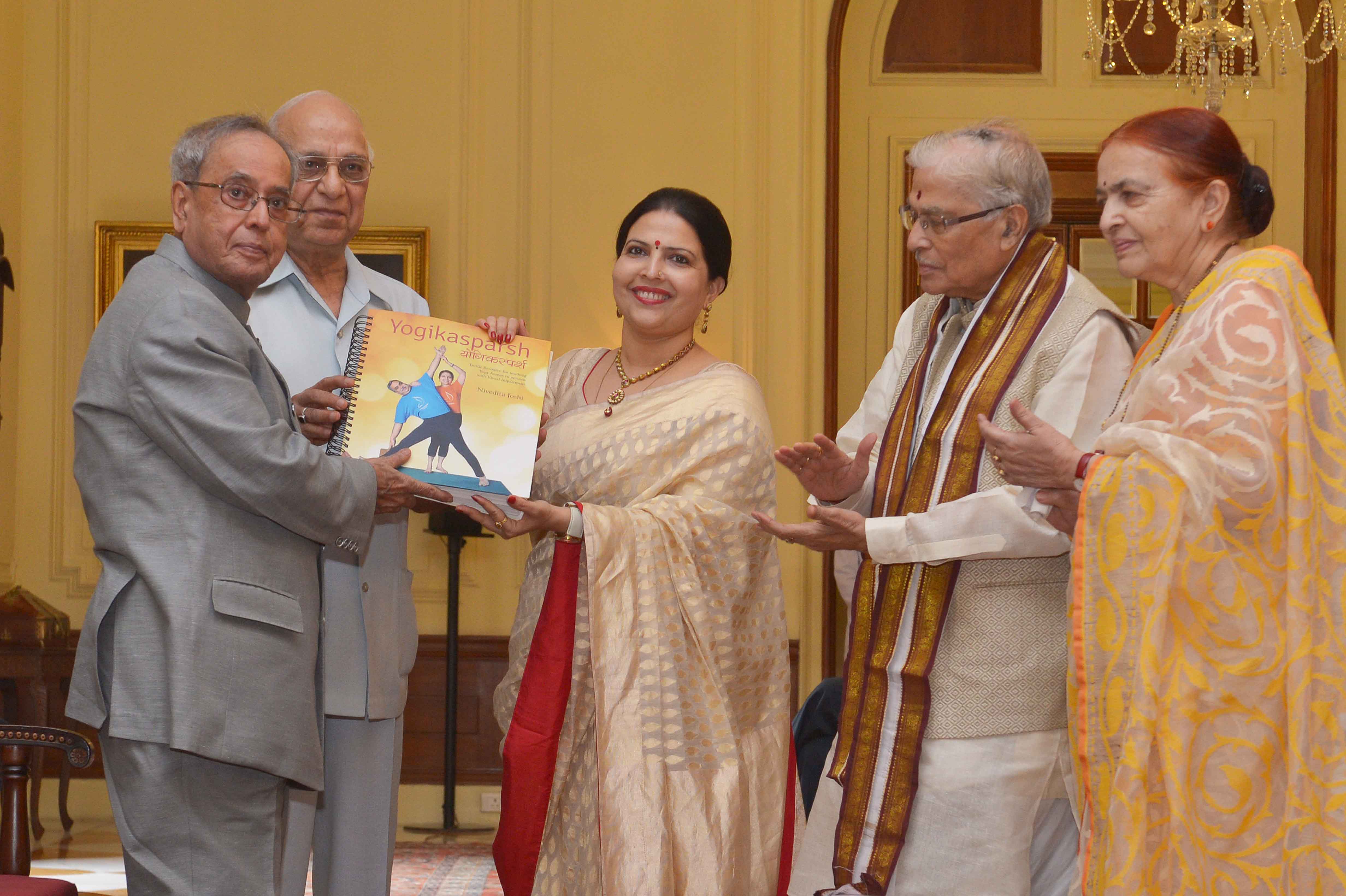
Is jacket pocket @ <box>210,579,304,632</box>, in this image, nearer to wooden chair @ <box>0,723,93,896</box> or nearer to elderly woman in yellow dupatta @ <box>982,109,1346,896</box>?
wooden chair @ <box>0,723,93,896</box>

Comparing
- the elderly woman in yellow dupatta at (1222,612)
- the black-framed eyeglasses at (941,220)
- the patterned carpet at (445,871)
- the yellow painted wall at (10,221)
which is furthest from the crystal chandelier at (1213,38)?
the yellow painted wall at (10,221)

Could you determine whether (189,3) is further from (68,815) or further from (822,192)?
(68,815)

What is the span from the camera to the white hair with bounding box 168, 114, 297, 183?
2262mm

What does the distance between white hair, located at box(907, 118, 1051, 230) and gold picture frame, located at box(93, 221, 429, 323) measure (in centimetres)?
325

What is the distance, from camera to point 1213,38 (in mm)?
4500

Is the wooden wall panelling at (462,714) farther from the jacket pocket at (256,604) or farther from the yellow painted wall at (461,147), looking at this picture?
the jacket pocket at (256,604)

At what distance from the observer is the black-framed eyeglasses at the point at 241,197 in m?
2.24

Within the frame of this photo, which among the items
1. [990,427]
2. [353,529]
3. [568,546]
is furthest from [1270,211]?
[353,529]

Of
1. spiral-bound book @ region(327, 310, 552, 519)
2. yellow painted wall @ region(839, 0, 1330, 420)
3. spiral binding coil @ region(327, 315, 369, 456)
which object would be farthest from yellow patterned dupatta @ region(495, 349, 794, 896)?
yellow painted wall @ region(839, 0, 1330, 420)

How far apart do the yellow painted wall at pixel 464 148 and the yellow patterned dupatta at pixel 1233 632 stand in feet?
10.9

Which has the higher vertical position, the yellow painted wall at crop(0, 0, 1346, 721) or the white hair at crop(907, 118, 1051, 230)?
the yellow painted wall at crop(0, 0, 1346, 721)

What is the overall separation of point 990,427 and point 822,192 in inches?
137

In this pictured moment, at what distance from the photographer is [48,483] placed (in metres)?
5.46

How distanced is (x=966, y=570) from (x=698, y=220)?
0.99m
